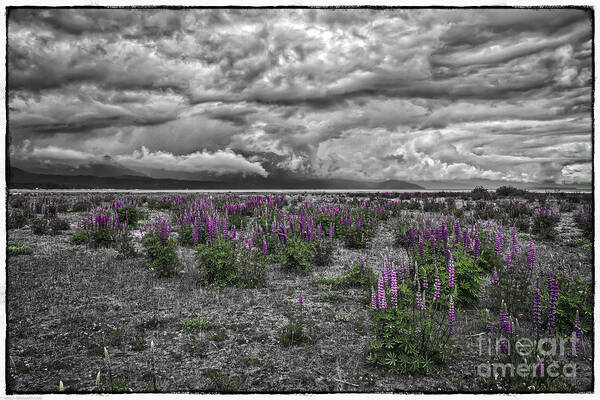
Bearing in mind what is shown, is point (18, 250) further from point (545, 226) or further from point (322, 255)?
point (545, 226)

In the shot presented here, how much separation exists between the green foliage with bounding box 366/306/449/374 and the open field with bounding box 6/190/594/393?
0.02 metres

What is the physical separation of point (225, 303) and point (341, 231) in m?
6.76

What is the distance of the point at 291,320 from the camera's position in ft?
19.4

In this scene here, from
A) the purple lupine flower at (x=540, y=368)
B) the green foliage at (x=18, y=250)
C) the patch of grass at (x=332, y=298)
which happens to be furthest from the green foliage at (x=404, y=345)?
the green foliage at (x=18, y=250)

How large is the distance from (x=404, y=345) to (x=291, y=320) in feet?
7.12

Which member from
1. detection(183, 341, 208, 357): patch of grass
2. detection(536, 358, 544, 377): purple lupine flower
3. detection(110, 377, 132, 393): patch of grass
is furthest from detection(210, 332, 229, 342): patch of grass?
detection(536, 358, 544, 377): purple lupine flower

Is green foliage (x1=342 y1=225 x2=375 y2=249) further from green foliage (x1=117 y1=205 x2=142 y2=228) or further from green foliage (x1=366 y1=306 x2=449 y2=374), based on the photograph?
green foliage (x1=117 y1=205 x2=142 y2=228)

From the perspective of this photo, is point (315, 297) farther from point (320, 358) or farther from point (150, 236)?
point (150, 236)

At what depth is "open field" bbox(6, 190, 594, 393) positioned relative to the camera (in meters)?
4.10

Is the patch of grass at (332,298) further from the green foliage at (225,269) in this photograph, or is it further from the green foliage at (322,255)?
the green foliage at (322,255)

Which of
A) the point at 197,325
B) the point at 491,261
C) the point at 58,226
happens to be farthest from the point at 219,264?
the point at 58,226

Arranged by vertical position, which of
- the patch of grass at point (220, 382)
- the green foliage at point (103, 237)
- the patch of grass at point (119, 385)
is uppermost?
the green foliage at point (103, 237)

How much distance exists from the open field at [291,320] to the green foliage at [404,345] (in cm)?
2

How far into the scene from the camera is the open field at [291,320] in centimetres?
410
